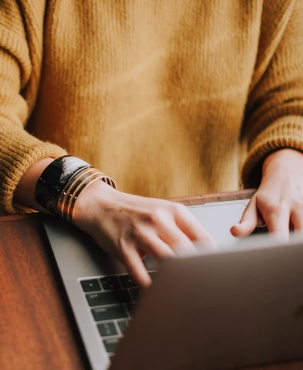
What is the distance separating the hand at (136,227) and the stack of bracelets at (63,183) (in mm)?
13

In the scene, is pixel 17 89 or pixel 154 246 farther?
pixel 17 89

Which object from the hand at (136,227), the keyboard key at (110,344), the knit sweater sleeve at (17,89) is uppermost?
the knit sweater sleeve at (17,89)

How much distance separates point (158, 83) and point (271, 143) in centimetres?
26

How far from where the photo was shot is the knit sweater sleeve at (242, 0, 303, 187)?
0.86 m

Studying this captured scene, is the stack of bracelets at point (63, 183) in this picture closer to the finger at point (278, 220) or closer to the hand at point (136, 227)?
the hand at point (136, 227)

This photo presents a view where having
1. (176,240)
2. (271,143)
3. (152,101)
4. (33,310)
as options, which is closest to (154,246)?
(176,240)

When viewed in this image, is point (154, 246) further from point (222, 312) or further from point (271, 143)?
point (271, 143)

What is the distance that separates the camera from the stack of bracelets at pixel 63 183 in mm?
593

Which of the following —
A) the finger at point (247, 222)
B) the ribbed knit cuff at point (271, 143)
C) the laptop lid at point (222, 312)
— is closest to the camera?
the laptop lid at point (222, 312)

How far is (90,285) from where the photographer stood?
49 centimetres

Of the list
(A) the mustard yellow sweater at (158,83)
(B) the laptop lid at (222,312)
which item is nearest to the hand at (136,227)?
(B) the laptop lid at (222,312)

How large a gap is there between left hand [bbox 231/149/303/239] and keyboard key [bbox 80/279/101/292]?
0.58 ft

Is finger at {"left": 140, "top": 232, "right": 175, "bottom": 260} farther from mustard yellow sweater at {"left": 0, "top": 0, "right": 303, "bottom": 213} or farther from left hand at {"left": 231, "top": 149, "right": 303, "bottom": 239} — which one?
mustard yellow sweater at {"left": 0, "top": 0, "right": 303, "bottom": 213}

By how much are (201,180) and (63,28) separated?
0.42 metres
